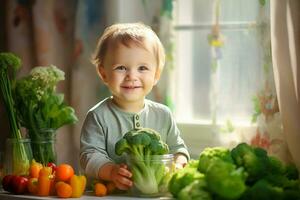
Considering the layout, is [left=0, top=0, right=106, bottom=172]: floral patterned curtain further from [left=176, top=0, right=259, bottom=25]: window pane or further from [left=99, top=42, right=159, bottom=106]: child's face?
[left=99, top=42, right=159, bottom=106]: child's face

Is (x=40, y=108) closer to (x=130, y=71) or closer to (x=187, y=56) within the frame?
(x=130, y=71)

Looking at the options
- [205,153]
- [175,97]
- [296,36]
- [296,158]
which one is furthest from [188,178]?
[175,97]

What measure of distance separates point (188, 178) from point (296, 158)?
0.32 meters

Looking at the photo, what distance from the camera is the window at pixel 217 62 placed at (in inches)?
76.0

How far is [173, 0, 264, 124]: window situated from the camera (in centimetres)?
193

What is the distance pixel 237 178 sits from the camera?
1427mm

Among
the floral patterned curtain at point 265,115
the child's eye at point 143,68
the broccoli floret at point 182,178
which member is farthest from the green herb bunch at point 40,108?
the floral patterned curtain at point 265,115

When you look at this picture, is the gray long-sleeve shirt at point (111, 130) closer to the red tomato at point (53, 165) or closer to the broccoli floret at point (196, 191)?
the red tomato at point (53, 165)

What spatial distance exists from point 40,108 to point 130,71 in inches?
10.8

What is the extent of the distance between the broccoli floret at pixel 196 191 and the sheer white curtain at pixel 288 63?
1.01 ft

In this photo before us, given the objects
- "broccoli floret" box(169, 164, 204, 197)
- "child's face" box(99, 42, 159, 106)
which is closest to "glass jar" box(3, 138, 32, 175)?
"child's face" box(99, 42, 159, 106)

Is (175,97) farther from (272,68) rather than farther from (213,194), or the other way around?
(213,194)

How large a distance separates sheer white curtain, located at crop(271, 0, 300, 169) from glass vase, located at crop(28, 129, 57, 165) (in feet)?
2.01

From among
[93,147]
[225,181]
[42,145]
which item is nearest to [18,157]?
[42,145]
